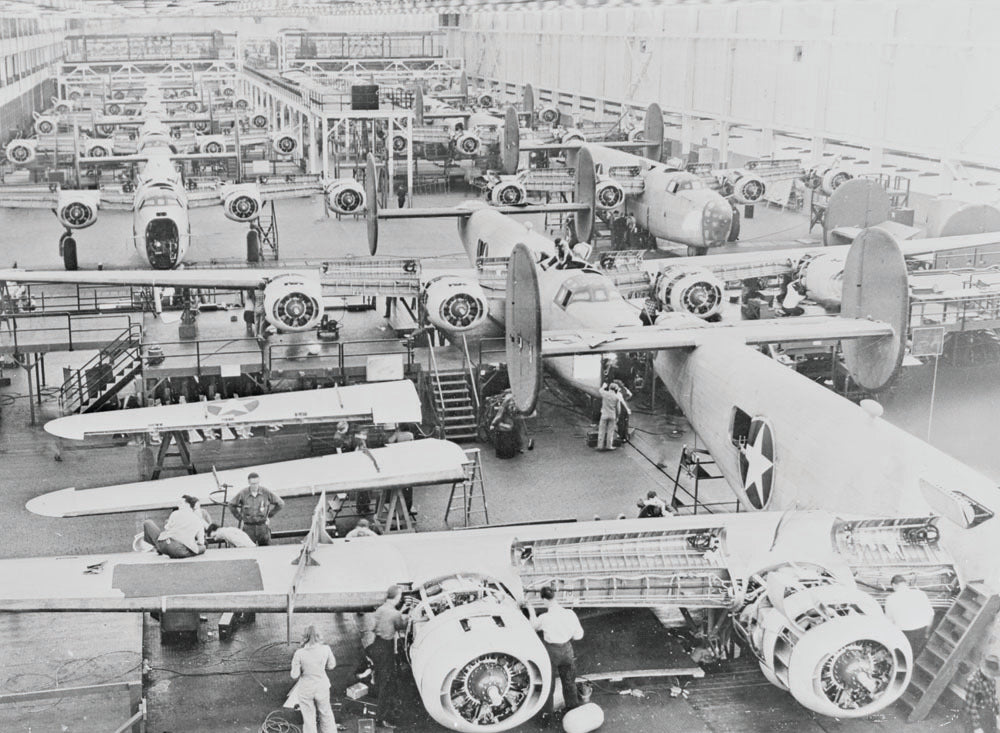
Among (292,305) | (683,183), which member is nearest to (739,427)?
(292,305)

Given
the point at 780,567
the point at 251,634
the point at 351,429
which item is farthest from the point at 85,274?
the point at 780,567

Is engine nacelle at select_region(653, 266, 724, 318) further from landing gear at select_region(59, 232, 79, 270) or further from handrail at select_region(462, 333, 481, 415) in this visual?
landing gear at select_region(59, 232, 79, 270)

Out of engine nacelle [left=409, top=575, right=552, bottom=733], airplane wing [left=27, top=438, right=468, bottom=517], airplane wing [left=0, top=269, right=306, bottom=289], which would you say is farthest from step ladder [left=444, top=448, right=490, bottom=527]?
airplane wing [left=0, top=269, right=306, bottom=289]

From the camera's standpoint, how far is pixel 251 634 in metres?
17.9

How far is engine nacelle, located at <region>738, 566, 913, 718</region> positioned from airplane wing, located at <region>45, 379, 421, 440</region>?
11276 mm

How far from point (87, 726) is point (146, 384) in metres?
14.0

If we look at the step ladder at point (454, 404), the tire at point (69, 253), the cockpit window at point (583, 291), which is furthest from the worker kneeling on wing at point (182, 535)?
the tire at point (69, 253)

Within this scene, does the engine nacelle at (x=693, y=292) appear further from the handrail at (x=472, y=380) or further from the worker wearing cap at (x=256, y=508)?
the worker wearing cap at (x=256, y=508)

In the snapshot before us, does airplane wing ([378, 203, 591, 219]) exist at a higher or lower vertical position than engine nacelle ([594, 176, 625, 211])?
higher

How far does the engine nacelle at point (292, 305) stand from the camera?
29.5 m

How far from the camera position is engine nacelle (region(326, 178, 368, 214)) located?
4934cm

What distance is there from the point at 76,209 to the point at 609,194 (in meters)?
22.1

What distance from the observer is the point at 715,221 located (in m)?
43.2

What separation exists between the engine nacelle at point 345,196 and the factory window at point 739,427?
3126 cm
